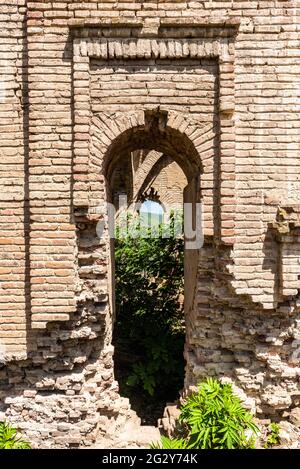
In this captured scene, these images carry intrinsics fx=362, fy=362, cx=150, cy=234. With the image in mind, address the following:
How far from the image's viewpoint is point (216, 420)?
350cm

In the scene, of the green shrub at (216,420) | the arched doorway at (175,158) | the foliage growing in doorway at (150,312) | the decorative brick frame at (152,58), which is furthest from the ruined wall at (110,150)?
the foliage growing in doorway at (150,312)

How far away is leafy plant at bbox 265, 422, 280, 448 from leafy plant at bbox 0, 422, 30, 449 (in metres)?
2.53

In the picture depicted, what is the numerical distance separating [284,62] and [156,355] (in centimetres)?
421

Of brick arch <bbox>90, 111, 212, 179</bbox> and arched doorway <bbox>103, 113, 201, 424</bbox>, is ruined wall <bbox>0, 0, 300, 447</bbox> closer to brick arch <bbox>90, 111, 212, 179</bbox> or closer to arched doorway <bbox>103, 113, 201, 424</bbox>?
brick arch <bbox>90, 111, 212, 179</bbox>

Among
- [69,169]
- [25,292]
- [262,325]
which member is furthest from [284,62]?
[25,292]

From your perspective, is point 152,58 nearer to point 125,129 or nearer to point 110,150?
point 125,129

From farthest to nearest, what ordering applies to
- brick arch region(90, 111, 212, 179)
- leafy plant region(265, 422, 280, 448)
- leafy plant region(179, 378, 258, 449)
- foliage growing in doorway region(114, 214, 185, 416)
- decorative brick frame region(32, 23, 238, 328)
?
foliage growing in doorway region(114, 214, 185, 416)
leafy plant region(265, 422, 280, 448)
brick arch region(90, 111, 212, 179)
decorative brick frame region(32, 23, 238, 328)
leafy plant region(179, 378, 258, 449)

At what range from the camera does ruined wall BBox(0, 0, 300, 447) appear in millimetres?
3633

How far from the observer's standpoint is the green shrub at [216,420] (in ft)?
11.2

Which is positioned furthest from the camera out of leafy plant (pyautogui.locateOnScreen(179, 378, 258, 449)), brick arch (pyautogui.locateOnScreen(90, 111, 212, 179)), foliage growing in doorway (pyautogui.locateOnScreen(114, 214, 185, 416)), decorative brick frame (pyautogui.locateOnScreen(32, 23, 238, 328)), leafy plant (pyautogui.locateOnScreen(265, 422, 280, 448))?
foliage growing in doorway (pyautogui.locateOnScreen(114, 214, 185, 416))

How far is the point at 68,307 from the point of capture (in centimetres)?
373

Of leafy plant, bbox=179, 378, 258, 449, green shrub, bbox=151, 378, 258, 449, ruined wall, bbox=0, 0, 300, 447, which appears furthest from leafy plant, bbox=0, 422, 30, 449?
leafy plant, bbox=179, 378, 258, 449

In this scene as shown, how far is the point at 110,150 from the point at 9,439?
10.1ft

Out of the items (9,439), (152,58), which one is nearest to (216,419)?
(9,439)
